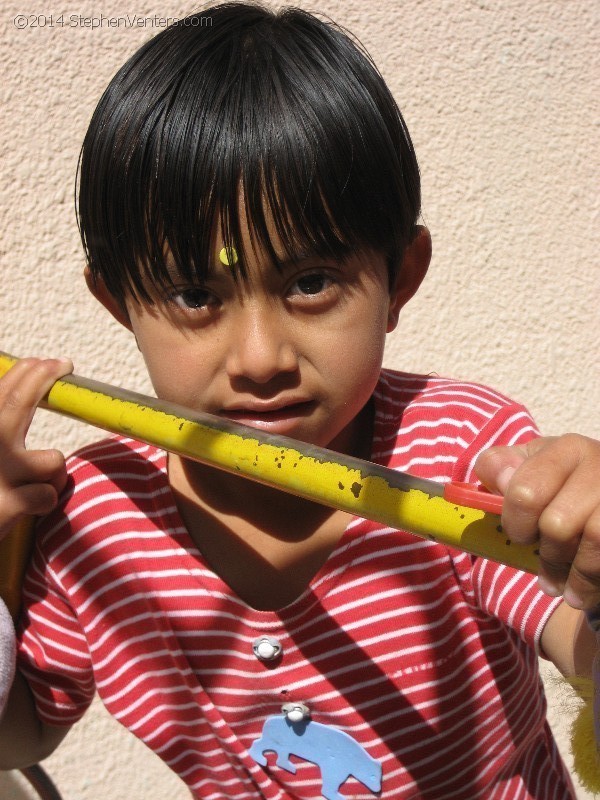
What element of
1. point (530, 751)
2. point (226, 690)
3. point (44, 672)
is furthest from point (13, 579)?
point (530, 751)

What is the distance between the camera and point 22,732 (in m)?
0.72

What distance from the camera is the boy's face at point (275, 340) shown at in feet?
1.87

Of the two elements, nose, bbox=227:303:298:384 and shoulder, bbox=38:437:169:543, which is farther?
shoulder, bbox=38:437:169:543

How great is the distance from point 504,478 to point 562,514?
0.13ft

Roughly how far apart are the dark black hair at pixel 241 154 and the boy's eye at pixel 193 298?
0.04 ft

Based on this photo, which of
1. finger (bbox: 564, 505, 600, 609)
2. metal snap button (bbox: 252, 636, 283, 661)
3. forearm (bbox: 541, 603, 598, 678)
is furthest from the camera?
metal snap button (bbox: 252, 636, 283, 661)

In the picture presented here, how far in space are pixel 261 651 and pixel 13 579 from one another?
20 centimetres

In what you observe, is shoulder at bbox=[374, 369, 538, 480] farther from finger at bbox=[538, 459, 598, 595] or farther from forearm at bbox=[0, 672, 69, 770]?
forearm at bbox=[0, 672, 69, 770]

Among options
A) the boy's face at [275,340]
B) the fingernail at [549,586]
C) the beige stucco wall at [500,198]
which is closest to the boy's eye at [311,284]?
the boy's face at [275,340]

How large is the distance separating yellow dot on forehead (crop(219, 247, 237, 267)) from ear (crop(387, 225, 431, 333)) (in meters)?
0.15

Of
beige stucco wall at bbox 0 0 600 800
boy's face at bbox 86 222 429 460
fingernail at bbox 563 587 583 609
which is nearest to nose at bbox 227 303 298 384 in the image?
boy's face at bbox 86 222 429 460

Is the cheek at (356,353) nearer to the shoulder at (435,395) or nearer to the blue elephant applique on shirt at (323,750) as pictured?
the shoulder at (435,395)

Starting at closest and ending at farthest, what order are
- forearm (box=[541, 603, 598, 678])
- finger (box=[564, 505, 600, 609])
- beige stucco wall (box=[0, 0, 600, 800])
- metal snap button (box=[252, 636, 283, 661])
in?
finger (box=[564, 505, 600, 609]), forearm (box=[541, 603, 598, 678]), metal snap button (box=[252, 636, 283, 661]), beige stucco wall (box=[0, 0, 600, 800])

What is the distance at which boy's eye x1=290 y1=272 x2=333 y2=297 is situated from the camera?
0.59m
